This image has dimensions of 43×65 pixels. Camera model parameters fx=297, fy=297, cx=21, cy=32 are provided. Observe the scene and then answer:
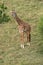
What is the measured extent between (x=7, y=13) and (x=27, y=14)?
20.6 inches

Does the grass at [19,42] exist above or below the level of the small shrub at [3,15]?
below

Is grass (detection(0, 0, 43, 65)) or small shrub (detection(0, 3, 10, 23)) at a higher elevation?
small shrub (detection(0, 3, 10, 23))

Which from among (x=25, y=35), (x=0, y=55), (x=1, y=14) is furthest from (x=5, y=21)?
(x=0, y=55)

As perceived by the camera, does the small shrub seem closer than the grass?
No

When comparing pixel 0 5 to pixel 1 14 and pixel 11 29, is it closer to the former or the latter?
pixel 1 14

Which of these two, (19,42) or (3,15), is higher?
(3,15)

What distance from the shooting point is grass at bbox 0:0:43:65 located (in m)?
5.40

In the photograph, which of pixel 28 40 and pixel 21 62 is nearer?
pixel 21 62

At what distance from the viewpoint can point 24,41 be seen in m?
6.05

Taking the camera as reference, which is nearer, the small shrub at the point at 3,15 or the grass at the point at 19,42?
the grass at the point at 19,42

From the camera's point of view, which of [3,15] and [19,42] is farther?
[3,15]

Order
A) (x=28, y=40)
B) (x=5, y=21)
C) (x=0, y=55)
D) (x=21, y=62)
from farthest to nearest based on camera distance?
1. (x=5, y=21)
2. (x=28, y=40)
3. (x=0, y=55)
4. (x=21, y=62)

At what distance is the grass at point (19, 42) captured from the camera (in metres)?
5.40

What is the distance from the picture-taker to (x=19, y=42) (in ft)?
20.1
